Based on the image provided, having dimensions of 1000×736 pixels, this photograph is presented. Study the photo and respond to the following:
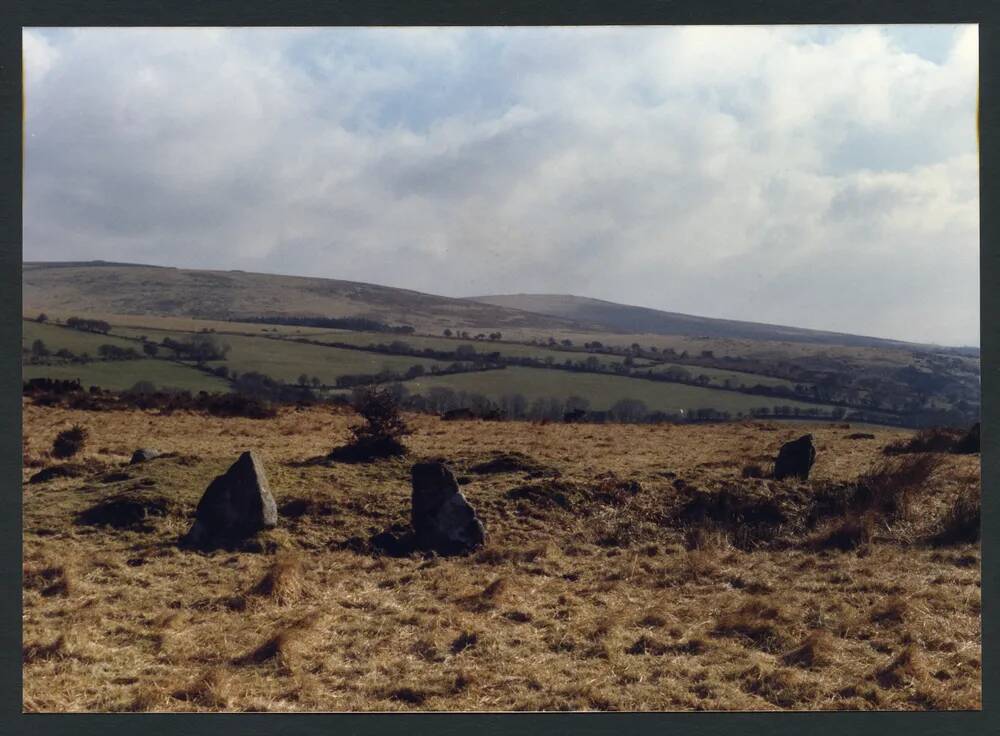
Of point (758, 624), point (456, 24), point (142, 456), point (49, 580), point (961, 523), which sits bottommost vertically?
point (758, 624)

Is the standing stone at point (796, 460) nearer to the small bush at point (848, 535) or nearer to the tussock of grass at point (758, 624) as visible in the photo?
the small bush at point (848, 535)

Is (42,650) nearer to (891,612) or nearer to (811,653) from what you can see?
(811,653)

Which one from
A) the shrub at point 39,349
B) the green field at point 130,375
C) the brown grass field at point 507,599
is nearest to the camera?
the brown grass field at point 507,599

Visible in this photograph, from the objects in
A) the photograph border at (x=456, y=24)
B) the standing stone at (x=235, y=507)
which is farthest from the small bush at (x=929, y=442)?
the standing stone at (x=235, y=507)

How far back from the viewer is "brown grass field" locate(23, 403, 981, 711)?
286 inches

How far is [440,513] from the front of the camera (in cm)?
1088

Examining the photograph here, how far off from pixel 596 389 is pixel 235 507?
608 inches

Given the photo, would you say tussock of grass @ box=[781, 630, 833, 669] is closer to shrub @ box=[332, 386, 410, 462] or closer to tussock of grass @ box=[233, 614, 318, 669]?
tussock of grass @ box=[233, 614, 318, 669]

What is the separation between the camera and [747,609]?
8898 millimetres

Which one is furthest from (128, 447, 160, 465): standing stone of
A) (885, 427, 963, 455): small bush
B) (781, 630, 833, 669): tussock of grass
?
(885, 427, 963, 455): small bush

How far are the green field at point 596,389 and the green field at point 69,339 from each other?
12.6 metres

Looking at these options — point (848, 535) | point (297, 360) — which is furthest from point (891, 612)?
point (297, 360)

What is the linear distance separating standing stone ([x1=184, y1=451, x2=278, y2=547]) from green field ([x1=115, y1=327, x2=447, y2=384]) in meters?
16.8

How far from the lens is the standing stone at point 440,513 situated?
10.8 metres
